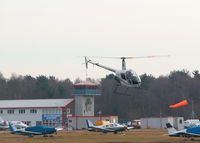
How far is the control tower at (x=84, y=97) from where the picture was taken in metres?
124

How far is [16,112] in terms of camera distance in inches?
5007

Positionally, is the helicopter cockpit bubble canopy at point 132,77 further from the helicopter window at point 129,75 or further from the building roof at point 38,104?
the building roof at point 38,104

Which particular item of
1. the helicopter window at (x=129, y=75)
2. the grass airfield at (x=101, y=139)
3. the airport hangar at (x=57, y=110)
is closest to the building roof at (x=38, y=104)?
the airport hangar at (x=57, y=110)

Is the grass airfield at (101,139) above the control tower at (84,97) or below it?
below

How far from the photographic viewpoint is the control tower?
12424 centimetres

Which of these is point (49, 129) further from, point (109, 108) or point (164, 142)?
point (109, 108)

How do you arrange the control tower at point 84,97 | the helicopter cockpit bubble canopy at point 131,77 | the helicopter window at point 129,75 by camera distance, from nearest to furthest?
the helicopter cockpit bubble canopy at point 131,77 → the helicopter window at point 129,75 → the control tower at point 84,97

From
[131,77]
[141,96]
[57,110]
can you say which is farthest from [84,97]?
[131,77]

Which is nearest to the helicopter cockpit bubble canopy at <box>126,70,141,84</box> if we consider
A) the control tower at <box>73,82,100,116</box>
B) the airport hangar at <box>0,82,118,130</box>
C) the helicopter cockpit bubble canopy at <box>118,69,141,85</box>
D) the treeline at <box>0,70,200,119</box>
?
the helicopter cockpit bubble canopy at <box>118,69,141,85</box>

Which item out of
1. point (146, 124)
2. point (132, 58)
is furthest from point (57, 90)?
point (132, 58)

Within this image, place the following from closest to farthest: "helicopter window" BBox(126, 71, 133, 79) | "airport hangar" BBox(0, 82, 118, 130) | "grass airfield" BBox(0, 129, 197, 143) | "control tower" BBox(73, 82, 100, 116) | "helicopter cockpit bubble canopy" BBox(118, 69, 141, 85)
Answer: "grass airfield" BBox(0, 129, 197, 143)
"helicopter cockpit bubble canopy" BBox(118, 69, 141, 85)
"helicopter window" BBox(126, 71, 133, 79)
"airport hangar" BBox(0, 82, 118, 130)
"control tower" BBox(73, 82, 100, 116)

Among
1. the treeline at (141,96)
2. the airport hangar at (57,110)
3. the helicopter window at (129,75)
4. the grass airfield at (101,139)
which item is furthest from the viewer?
the treeline at (141,96)

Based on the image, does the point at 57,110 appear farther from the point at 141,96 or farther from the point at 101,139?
the point at 101,139

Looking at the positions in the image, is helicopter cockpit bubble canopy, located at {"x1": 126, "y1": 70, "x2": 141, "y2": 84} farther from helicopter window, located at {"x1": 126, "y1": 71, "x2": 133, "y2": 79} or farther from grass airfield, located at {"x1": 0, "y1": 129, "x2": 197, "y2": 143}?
grass airfield, located at {"x1": 0, "y1": 129, "x2": 197, "y2": 143}
